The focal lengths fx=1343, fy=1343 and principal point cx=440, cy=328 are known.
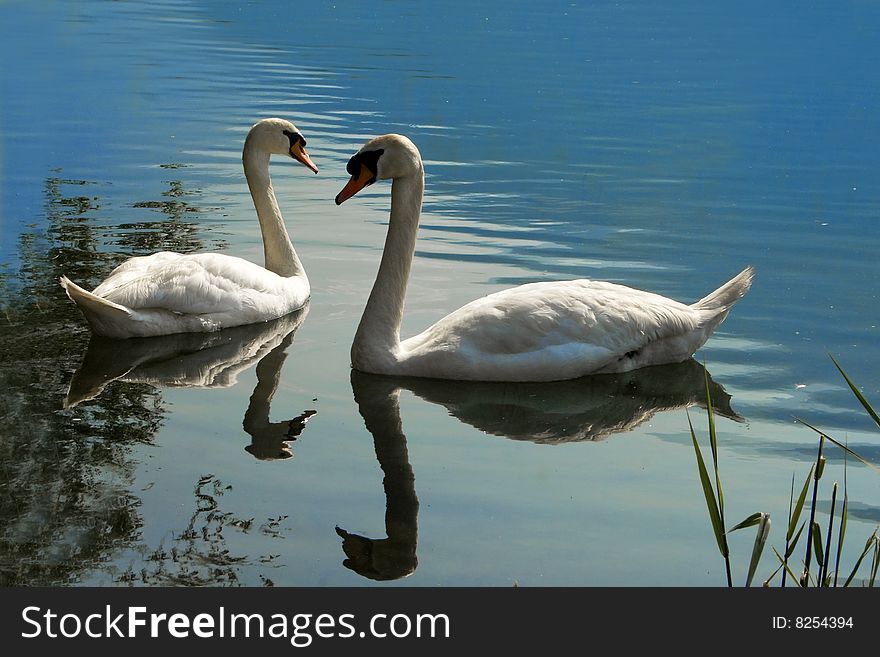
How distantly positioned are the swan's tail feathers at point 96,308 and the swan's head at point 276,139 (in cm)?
254

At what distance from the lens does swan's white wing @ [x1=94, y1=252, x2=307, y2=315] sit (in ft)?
29.2

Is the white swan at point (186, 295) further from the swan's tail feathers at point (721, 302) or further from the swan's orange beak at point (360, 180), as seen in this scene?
the swan's tail feathers at point (721, 302)

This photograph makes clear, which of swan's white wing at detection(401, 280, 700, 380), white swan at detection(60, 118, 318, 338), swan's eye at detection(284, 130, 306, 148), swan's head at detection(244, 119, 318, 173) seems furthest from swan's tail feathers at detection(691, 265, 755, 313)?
swan's eye at detection(284, 130, 306, 148)

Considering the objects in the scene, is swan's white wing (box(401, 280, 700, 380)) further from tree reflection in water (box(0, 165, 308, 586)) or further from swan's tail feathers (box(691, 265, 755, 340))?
tree reflection in water (box(0, 165, 308, 586))

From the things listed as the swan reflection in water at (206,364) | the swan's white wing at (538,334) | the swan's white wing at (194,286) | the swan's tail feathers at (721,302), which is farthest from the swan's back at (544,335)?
the swan's white wing at (194,286)

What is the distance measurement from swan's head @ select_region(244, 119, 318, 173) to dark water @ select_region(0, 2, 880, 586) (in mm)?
1066

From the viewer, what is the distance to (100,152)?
56.7 feet

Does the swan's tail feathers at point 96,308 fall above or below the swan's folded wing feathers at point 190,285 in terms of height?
below

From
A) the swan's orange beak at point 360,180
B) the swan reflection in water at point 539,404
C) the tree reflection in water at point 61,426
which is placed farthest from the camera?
the swan's orange beak at point 360,180

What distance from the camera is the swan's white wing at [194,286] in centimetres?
891

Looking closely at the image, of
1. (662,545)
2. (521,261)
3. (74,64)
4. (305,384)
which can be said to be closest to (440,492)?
(662,545)

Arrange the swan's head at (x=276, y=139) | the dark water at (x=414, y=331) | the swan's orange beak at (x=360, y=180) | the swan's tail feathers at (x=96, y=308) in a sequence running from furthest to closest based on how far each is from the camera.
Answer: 1. the swan's head at (x=276, y=139)
2. the swan's orange beak at (x=360, y=180)
3. the swan's tail feathers at (x=96, y=308)
4. the dark water at (x=414, y=331)
